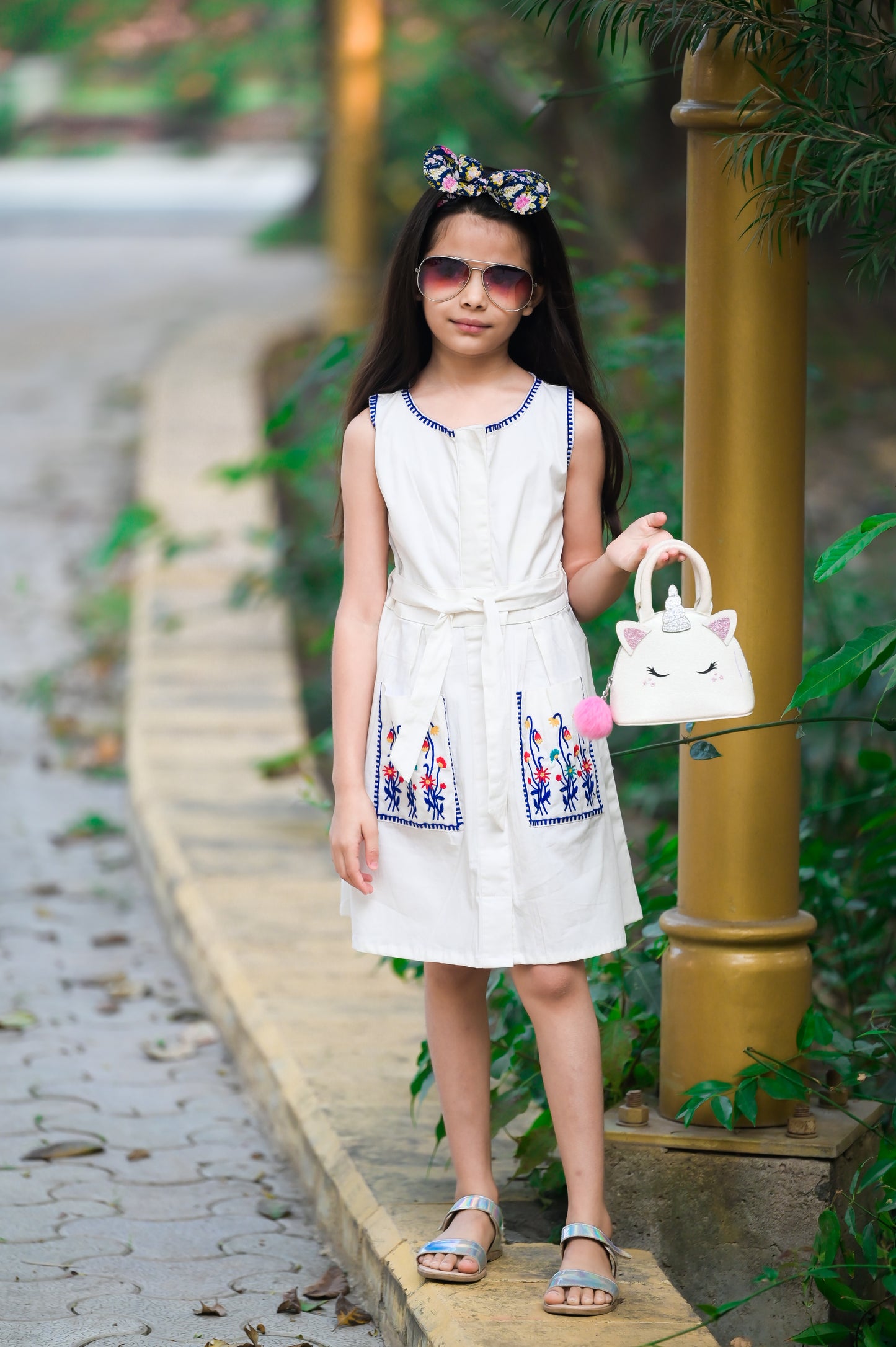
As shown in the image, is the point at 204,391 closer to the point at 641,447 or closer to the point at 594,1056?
the point at 641,447

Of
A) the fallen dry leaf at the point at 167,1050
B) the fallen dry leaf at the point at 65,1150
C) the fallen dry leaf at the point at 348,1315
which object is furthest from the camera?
the fallen dry leaf at the point at 167,1050

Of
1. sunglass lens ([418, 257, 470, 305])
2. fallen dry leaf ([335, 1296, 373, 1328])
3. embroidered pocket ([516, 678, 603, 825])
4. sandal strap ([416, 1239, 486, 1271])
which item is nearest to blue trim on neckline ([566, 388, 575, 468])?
sunglass lens ([418, 257, 470, 305])

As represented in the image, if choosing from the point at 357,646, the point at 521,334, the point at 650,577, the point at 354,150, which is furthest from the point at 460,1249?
the point at 354,150

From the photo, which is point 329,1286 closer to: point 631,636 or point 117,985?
point 631,636

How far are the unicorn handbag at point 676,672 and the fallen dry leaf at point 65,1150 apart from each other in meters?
1.47

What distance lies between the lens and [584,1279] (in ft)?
7.15

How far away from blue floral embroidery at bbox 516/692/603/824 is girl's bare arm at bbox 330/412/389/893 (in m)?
0.23

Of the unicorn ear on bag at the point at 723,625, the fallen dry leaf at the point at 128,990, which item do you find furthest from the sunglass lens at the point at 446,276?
the fallen dry leaf at the point at 128,990

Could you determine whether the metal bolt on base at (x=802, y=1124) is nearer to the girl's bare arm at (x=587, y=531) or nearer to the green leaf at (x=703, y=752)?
the green leaf at (x=703, y=752)

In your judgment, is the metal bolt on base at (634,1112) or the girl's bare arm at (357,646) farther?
the metal bolt on base at (634,1112)

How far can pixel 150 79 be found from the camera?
36875 mm

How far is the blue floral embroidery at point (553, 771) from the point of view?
2.23 metres

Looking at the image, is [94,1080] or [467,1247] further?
[94,1080]

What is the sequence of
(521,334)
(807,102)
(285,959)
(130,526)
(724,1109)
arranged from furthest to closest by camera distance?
(130,526) < (285,959) < (521,334) < (724,1109) < (807,102)
